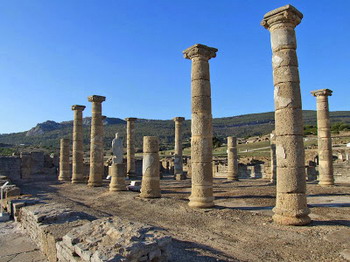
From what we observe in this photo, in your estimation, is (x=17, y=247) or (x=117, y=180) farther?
(x=117, y=180)

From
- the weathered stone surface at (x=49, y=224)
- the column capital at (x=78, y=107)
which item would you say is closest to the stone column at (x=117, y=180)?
the weathered stone surface at (x=49, y=224)

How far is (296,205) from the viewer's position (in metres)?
8.20

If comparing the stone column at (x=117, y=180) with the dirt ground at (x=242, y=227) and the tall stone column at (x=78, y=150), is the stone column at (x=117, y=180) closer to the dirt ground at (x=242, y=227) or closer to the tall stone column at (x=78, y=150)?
the dirt ground at (x=242, y=227)

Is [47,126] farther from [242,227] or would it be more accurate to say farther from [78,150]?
[242,227]

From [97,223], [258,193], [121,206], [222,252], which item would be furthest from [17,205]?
[258,193]

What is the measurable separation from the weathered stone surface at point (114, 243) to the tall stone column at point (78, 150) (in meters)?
16.9

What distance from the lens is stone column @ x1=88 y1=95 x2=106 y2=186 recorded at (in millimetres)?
19344

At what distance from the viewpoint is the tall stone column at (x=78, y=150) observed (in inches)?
864

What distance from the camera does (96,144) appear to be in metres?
19.8

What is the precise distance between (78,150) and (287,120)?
17064 millimetres

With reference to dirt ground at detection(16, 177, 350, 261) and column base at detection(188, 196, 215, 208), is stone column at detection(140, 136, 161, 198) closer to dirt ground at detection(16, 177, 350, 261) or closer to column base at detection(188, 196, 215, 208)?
dirt ground at detection(16, 177, 350, 261)

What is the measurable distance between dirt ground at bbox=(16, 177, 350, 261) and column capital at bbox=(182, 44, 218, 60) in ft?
18.3

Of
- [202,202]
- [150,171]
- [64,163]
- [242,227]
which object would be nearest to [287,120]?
[242,227]

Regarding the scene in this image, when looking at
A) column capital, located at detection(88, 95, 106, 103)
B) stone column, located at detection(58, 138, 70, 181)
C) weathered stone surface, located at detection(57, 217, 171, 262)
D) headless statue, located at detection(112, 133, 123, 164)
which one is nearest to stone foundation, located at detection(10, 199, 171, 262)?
Result: weathered stone surface, located at detection(57, 217, 171, 262)
